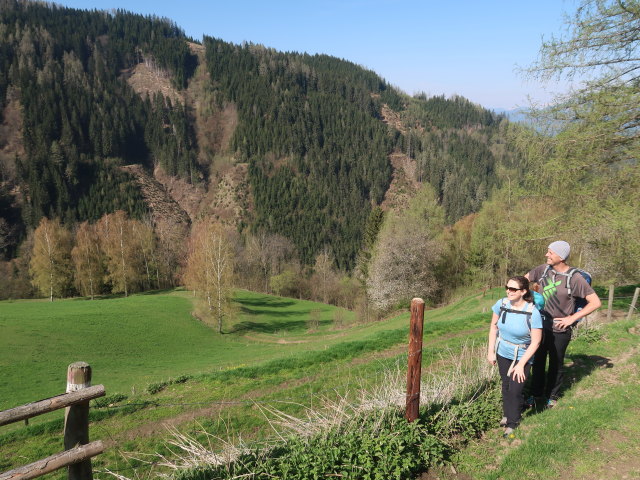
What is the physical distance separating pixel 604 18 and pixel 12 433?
18002 millimetres

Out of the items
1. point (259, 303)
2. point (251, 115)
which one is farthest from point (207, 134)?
point (259, 303)

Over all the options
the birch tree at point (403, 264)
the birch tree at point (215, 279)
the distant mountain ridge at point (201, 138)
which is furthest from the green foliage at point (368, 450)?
the distant mountain ridge at point (201, 138)

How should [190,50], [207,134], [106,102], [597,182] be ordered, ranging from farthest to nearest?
[190,50] → [207,134] → [106,102] → [597,182]

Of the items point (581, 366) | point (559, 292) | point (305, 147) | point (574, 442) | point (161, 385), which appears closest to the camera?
point (574, 442)

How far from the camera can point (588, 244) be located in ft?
36.7

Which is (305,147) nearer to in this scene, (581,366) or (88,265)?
(88,265)

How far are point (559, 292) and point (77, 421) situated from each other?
636cm

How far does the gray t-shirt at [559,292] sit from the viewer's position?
17.9 feet

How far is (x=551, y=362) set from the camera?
5719mm

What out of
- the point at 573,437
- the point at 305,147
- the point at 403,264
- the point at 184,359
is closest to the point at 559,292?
the point at 573,437

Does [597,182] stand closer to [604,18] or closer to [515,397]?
[604,18]

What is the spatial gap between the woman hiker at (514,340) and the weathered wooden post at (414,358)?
1.13 metres

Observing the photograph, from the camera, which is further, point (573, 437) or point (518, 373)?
point (518, 373)

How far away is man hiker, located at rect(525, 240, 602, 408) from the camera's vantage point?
5.47 metres
